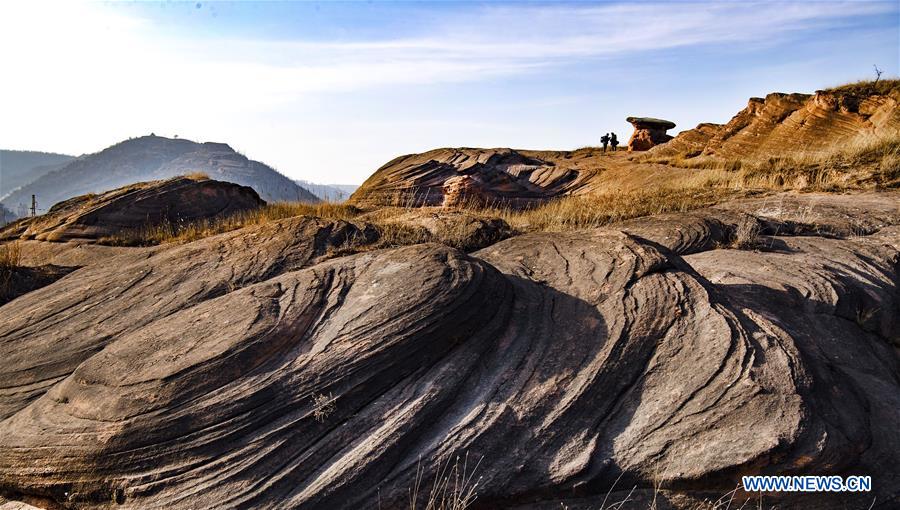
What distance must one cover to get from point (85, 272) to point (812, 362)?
29.9ft

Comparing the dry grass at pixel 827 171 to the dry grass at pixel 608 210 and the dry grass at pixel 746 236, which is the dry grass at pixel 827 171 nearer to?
the dry grass at pixel 608 210

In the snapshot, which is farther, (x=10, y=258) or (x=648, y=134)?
(x=648, y=134)

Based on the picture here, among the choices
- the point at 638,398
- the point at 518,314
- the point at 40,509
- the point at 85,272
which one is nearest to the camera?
the point at 40,509

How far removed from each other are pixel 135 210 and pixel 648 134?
79.2ft

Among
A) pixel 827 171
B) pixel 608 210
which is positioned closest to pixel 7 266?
pixel 608 210

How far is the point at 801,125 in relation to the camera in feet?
64.5

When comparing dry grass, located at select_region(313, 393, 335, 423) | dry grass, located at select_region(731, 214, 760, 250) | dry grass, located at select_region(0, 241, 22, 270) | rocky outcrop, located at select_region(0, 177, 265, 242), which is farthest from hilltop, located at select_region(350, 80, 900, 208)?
dry grass, located at select_region(313, 393, 335, 423)

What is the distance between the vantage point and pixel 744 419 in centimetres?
481

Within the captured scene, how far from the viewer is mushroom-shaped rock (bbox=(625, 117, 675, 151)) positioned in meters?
29.3

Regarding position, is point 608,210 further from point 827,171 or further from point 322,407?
point 322,407

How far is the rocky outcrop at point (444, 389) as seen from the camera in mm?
4625

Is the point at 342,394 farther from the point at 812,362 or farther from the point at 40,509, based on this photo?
the point at 812,362

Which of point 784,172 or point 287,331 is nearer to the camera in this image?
point 287,331

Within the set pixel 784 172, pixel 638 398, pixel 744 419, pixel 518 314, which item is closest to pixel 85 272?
pixel 518 314
